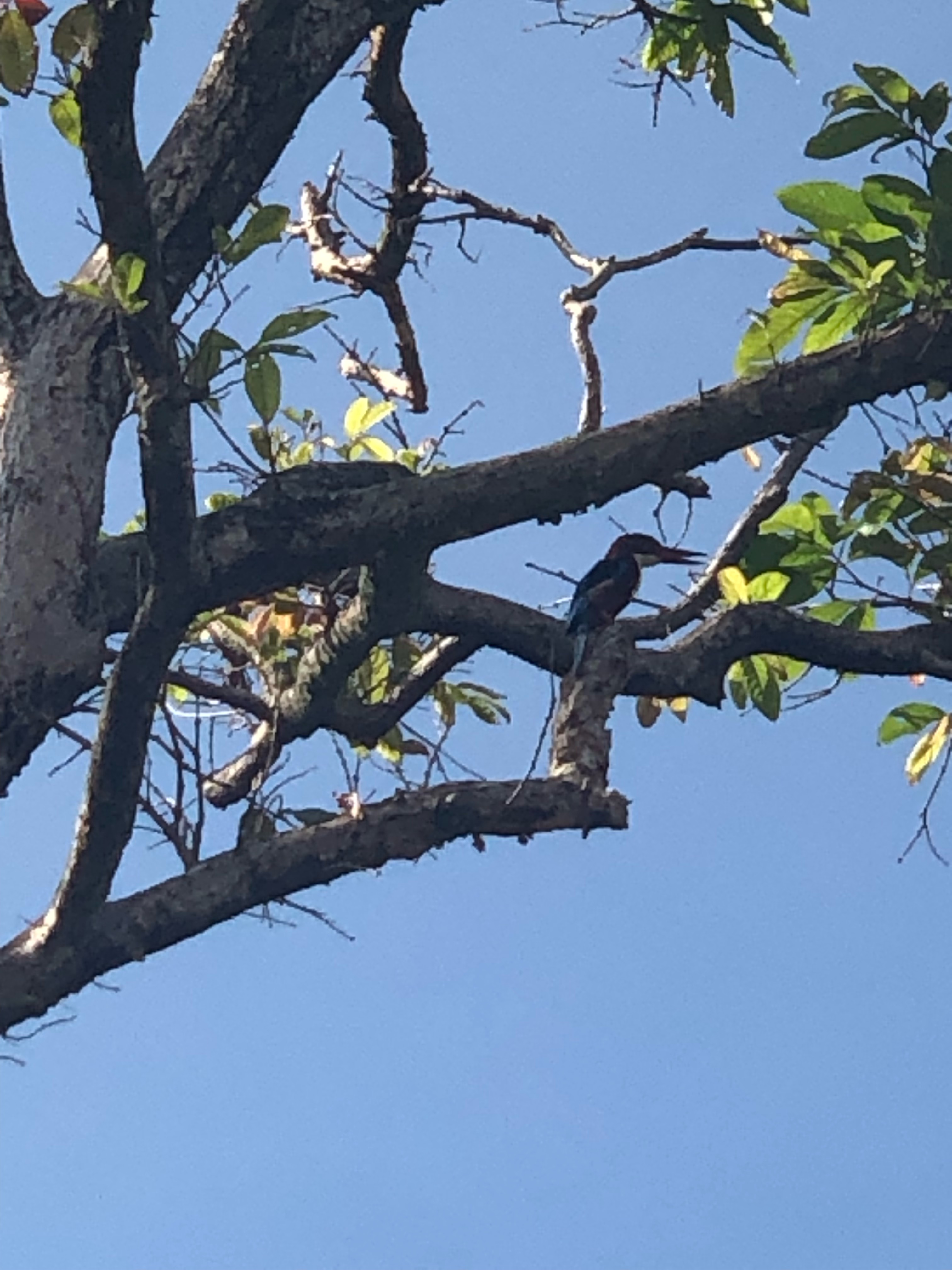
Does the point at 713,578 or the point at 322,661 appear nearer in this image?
the point at 322,661

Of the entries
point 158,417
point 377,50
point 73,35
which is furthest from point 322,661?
point 377,50

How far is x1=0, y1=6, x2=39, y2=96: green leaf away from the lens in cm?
322

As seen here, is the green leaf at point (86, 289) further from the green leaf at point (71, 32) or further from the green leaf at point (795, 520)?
the green leaf at point (795, 520)

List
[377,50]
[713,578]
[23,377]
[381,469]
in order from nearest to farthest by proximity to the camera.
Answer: [23,377] < [381,469] < [713,578] < [377,50]

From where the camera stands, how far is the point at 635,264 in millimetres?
4281

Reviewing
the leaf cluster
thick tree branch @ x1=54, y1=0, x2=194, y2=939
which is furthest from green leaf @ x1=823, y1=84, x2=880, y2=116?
thick tree branch @ x1=54, y1=0, x2=194, y2=939

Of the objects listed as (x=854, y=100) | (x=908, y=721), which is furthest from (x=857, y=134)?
(x=908, y=721)

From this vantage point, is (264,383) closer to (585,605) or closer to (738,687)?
(585,605)

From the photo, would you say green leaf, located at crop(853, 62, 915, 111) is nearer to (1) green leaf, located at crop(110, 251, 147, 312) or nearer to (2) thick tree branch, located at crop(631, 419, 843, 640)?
(2) thick tree branch, located at crop(631, 419, 843, 640)

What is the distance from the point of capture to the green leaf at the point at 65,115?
315 cm

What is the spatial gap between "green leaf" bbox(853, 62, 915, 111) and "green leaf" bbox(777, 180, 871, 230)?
0.18m

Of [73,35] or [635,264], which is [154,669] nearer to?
[73,35]

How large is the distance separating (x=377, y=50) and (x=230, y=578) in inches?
66.7

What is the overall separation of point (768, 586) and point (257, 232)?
143 cm
